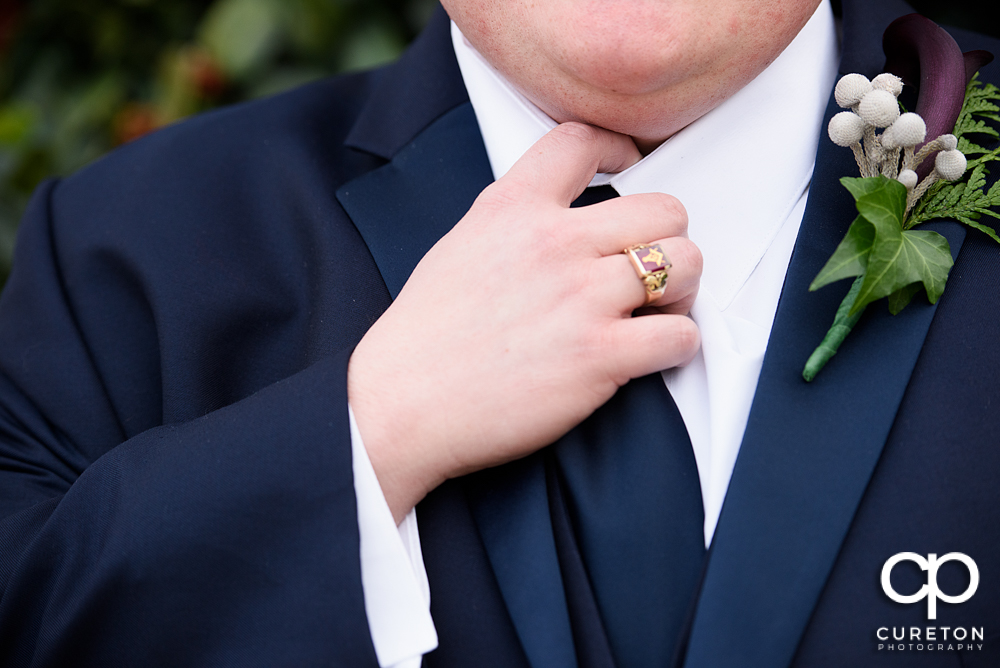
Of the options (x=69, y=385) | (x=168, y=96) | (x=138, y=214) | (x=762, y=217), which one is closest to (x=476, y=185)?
(x=762, y=217)

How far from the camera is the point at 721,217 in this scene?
3.75 feet

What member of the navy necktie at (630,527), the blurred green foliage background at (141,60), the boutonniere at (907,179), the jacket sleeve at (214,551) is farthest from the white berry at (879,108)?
the blurred green foliage background at (141,60)

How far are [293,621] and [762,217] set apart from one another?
832mm

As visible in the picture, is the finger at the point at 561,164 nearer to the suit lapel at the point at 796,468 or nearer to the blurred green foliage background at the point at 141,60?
the suit lapel at the point at 796,468

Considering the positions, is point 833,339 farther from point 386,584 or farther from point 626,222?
point 386,584

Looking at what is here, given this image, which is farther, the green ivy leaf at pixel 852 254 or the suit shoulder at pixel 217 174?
the suit shoulder at pixel 217 174

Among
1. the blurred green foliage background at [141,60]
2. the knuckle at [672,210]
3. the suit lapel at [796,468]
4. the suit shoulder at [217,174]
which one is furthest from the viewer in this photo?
the blurred green foliage background at [141,60]

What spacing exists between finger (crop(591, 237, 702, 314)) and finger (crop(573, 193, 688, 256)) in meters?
0.02

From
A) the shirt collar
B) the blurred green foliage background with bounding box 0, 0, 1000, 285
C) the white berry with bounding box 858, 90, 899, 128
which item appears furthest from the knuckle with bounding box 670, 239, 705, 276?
the blurred green foliage background with bounding box 0, 0, 1000, 285

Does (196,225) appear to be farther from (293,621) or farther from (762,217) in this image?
(762,217)

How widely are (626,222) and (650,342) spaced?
0.16 m

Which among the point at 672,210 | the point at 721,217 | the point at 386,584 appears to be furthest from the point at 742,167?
the point at 386,584

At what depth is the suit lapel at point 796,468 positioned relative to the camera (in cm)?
92

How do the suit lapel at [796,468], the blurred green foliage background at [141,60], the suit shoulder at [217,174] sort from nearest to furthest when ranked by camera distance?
the suit lapel at [796,468], the suit shoulder at [217,174], the blurred green foliage background at [141,60]
